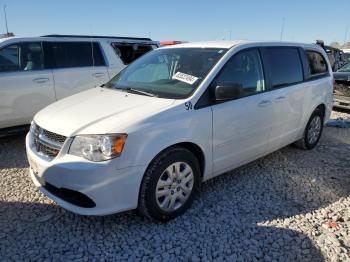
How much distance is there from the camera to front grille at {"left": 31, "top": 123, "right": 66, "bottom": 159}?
9.88 ft

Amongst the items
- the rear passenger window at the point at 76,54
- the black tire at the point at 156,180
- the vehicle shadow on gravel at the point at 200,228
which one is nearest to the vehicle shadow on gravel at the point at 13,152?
the vehicle shadow on gravel at the point at 200,228

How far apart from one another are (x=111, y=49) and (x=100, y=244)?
452 cm

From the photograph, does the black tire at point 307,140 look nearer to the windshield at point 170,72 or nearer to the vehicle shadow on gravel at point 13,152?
the windshield at point 170,72

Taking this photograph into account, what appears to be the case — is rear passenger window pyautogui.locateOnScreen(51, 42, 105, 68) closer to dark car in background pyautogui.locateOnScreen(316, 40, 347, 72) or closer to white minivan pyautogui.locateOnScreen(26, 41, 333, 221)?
white minivan pyautogui.locateOnScreen(26, 41, 333, 221)

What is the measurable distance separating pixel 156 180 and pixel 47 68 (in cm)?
363

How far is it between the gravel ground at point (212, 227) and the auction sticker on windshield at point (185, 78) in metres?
1.33

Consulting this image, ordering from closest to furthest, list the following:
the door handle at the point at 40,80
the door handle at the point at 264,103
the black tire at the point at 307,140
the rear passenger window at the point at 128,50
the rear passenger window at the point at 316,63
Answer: the door handle at the point at 264,103 < the rear passenger window at the point at 316,63 < the black tire at the point at 307,140 < the door handle at the point at 40,80 < the rear passenger window at the point at 128,50

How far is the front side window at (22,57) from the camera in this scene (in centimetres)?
529

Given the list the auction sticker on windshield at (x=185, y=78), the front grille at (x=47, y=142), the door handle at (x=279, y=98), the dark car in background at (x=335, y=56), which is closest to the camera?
the front grille at (x=47, y=142)

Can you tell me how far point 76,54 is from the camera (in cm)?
616

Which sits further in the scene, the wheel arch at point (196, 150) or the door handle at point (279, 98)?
the door handle at point (279, 98)

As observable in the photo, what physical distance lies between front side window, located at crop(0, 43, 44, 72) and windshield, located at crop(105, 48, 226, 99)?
2.00 m

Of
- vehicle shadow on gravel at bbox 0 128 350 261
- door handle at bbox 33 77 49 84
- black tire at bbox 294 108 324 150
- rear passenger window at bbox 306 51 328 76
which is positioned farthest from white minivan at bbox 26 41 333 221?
door handle at bbox 33 77 49 84

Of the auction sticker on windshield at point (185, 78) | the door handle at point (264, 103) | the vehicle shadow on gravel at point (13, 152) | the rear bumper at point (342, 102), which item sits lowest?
the vehicle shadow on gravel at point (13, 152)
